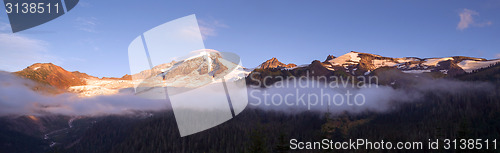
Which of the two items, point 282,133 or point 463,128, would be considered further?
point 463,128

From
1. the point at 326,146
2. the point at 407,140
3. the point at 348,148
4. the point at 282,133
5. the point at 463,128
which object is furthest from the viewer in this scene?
the point at 407,140

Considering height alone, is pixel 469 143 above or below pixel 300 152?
above

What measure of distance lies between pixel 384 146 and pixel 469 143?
354 feet

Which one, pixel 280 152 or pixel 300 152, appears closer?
pixel 280 152

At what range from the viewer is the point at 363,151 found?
17288 centimetres

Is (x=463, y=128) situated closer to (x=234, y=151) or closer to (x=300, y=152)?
(x=300, y=152)

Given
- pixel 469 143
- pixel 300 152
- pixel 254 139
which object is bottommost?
pixel 300 152

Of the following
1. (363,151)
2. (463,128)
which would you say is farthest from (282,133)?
(363,151)

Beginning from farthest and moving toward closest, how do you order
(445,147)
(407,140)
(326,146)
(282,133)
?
1. (407,140)
2. (445,147)
3. (326,146)
4. (282,133)

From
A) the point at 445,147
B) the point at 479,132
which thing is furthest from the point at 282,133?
the point at 479,132

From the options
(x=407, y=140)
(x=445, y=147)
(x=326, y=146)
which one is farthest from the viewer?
(x=407, y=140)

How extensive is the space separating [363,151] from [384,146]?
20583 mm

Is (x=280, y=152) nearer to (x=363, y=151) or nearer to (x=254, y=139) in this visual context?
(x=254, y=139)

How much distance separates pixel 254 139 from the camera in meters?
59.7
